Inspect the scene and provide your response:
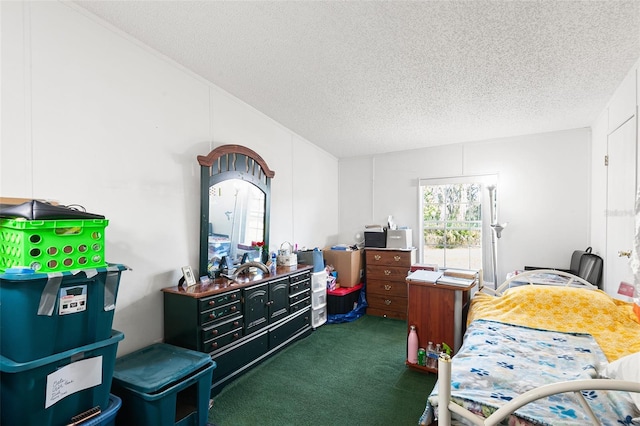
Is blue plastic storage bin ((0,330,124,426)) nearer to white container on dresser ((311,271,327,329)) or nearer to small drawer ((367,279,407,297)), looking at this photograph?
white container on dresser ((311,271,327,329))

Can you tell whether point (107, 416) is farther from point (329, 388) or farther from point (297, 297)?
point (297, 297)

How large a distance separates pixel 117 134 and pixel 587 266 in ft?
15.2

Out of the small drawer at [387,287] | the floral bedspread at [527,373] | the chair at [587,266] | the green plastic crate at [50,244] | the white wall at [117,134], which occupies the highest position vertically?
the white wall at [117,134]

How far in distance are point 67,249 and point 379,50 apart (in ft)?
7.49

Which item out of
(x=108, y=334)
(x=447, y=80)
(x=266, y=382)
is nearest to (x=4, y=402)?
(x=108, y=334)

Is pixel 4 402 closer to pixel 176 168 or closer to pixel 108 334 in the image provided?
pixel 108 334

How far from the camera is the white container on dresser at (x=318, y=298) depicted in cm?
371

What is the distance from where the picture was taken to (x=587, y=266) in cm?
313

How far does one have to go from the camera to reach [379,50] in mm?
2131

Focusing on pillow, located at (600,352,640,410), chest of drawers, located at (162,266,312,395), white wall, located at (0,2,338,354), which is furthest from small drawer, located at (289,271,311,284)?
pillow, located at (600,352,640,410)

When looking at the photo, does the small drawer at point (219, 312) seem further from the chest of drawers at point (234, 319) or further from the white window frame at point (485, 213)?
the white window frame at point (485, 213)

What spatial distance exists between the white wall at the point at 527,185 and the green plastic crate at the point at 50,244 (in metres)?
4.14

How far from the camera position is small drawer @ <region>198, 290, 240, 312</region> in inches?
87.5

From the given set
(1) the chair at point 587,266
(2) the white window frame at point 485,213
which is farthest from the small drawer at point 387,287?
(1) the chair at point 587,266
